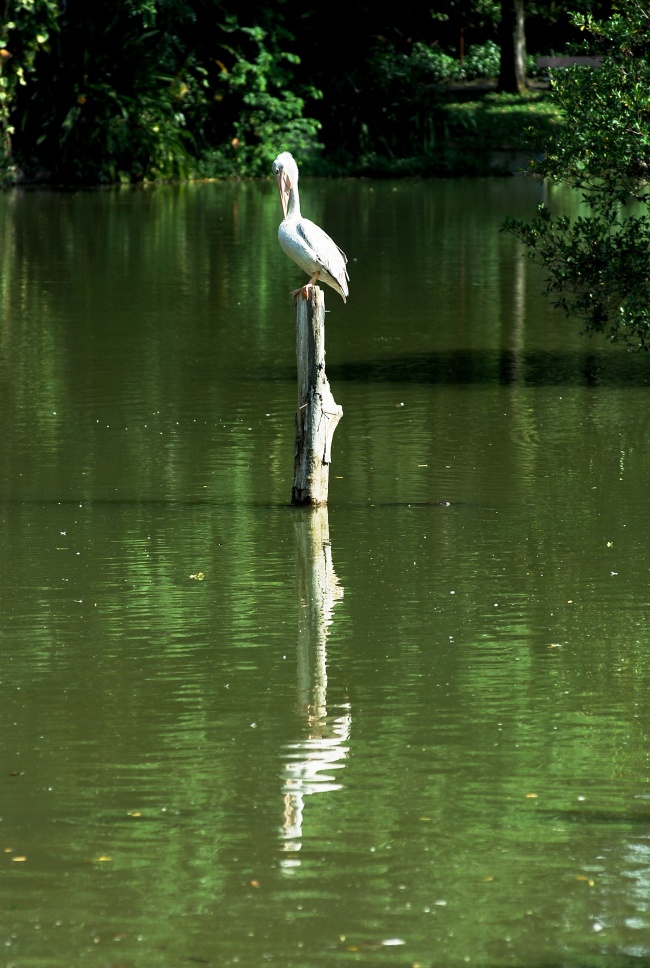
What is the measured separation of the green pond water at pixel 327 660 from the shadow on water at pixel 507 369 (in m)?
0.06

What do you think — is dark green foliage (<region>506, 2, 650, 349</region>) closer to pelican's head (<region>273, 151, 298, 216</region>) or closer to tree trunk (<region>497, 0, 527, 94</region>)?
pelican's head (<region>273, 151, 298, 216</region>)

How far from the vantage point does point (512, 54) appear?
47094 millimetres

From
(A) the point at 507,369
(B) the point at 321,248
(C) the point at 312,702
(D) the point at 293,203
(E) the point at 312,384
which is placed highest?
(D) the point at 293,203

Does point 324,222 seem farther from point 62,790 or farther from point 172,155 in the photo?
point 62,790

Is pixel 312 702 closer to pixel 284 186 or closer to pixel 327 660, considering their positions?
pixel 327 660

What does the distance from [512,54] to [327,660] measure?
41.9 meters

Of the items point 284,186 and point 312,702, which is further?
point 284,186

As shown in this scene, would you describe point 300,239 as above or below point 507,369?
above

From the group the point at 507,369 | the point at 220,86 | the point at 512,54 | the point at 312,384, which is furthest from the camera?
the point at 512,54

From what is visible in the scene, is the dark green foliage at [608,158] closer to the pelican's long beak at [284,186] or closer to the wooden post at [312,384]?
the pelican's long beak at [284,186]

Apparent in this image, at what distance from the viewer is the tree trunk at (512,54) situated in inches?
1799

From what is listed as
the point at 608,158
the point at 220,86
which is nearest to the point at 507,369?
the point at 608,158

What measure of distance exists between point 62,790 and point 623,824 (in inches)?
76.9

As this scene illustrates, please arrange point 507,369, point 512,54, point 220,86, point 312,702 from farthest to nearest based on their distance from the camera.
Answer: point 512,54 < point 220,86 < point 507,369 < point 312,702
